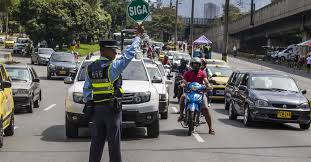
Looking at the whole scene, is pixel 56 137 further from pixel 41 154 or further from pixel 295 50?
pixel 295 50

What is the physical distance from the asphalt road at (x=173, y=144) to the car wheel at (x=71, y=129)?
15 centimetres

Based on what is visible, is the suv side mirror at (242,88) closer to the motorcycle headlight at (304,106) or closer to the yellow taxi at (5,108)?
the motorcycle headlight at (304,106)

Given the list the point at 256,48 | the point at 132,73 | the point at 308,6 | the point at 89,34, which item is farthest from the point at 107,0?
the point at 132,73

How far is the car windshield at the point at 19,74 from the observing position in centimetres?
2128

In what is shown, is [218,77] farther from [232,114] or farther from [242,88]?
[242,88]

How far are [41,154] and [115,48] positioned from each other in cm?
427

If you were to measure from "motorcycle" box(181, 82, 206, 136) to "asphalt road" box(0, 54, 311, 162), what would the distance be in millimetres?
347

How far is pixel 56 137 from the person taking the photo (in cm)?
1417

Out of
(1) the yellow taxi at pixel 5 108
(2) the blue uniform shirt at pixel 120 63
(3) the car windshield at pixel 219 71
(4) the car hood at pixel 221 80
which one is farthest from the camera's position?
(3) the car windshield at pixel 219 71

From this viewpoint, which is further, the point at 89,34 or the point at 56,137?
the point at 89,34

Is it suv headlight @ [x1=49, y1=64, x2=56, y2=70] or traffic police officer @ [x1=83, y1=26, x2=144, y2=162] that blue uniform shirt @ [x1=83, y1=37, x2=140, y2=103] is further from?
suv headlight @ [x1=49, y1=64, x2=56, y2=70]

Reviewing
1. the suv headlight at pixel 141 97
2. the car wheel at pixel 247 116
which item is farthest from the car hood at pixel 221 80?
the suv headlight at pixel 141 97

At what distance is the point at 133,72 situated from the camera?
48.7 feet

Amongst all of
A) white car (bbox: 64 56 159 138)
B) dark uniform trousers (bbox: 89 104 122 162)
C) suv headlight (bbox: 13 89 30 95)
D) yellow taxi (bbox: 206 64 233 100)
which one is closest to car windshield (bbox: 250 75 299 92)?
white car (bbox: 64 56 159 138)
